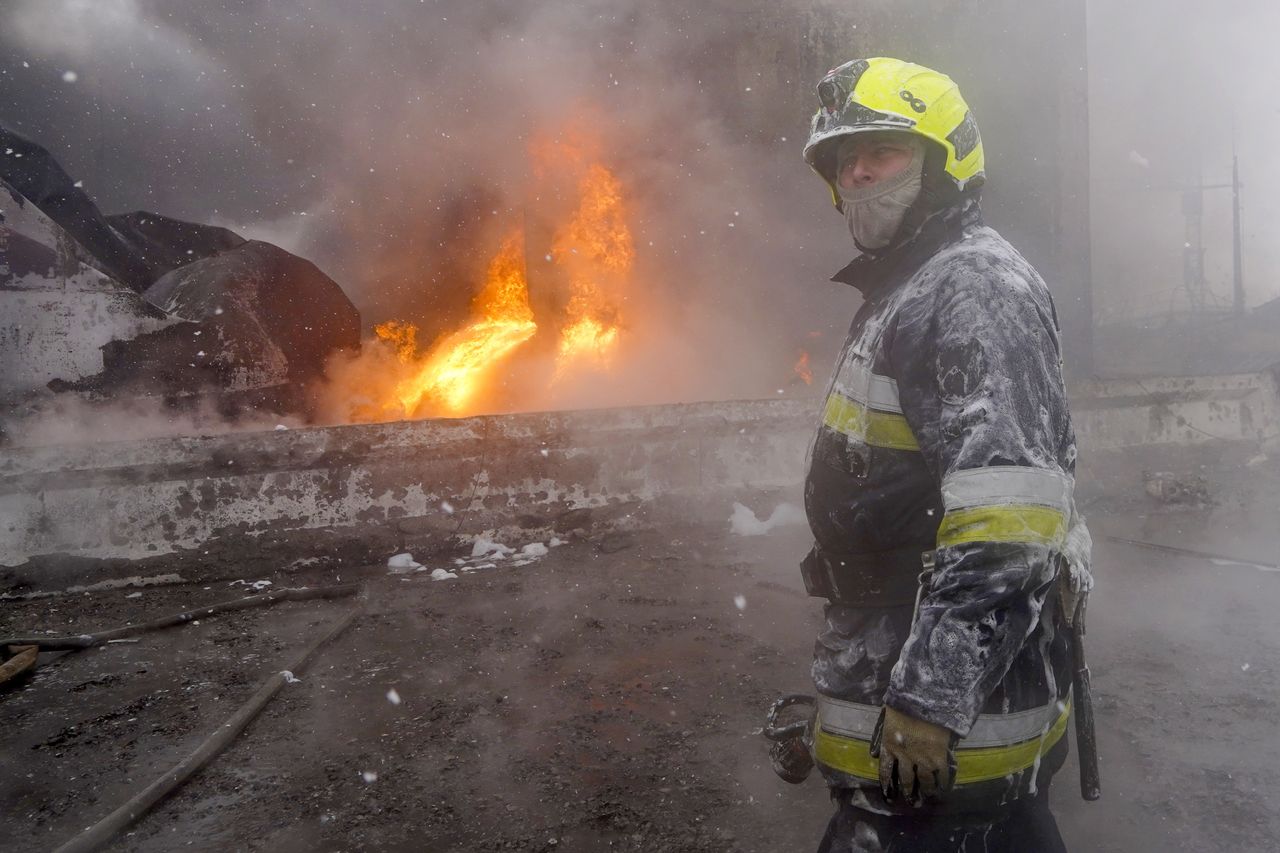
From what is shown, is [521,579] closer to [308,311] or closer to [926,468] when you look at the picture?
[926,468]

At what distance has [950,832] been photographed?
4.98 feet

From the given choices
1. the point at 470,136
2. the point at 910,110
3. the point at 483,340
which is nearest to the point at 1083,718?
the point at 910,110

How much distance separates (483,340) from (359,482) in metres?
5.51

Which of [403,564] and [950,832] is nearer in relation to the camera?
[950,832]

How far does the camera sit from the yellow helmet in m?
1.67

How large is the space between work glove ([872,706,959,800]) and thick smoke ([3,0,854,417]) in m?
8.80

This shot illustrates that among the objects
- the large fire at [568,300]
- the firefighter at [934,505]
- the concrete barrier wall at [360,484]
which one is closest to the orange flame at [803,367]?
the large fire at [568,300]

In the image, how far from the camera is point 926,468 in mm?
1591

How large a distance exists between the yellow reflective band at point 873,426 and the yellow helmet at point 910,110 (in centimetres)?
51

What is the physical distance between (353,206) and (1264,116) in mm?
41722

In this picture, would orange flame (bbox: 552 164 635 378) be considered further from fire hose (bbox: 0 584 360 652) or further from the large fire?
fire hose (bbox: 0 584 360 652)

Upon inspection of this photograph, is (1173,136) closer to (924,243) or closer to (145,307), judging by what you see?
(145,307)

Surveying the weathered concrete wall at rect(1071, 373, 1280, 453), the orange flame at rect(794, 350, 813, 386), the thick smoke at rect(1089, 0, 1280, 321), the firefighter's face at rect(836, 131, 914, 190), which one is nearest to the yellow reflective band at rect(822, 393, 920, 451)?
the firefighter's face at rect(836, 131, 914, 190)

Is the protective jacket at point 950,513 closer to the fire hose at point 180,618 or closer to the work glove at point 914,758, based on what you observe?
the work glove at point 914,758
